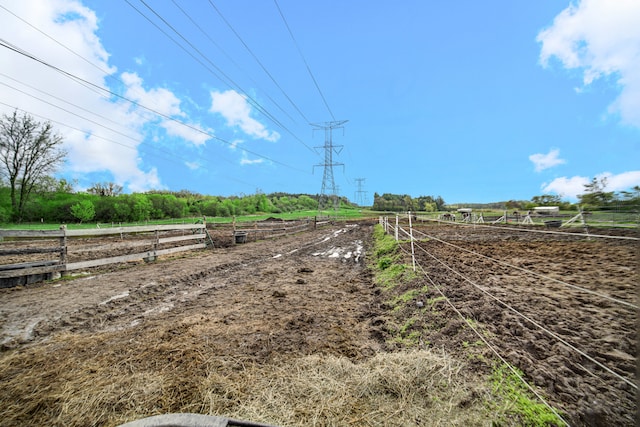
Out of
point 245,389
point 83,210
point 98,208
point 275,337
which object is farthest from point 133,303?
point 98,208

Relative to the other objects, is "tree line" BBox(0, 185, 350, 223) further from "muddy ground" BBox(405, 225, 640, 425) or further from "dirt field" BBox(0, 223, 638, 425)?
"muddy ground" BBox(405, 225, 640, 425)

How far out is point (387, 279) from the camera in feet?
18.5

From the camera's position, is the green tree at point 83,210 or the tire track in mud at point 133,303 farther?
the green tree at point 83,210

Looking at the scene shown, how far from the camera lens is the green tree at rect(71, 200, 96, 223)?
29.4 meters

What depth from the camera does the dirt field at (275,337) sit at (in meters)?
1.93

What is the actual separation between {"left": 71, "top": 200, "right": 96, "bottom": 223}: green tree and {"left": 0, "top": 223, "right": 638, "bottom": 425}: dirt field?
106ft

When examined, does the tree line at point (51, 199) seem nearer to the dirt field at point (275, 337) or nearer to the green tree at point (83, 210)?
the green tree at point (83, 210)

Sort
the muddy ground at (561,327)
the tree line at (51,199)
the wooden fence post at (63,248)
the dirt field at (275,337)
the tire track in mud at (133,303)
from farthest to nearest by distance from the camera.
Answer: the tree line at (51,199), the wooden fence post at (63,248), the tire track in mud at (133,303), the dirt field at (275,337), the muddy ground at (561,327)

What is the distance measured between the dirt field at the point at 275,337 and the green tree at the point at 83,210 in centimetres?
3231

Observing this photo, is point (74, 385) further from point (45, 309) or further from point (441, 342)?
point (441, 342)

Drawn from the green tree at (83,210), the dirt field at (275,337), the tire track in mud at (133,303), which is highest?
the green tree at (83,210)

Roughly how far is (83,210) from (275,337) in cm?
3838

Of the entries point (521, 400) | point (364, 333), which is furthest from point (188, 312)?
point (521, 400)

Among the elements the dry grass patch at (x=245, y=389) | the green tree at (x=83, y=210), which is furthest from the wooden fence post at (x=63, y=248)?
the green tree at (x=83, y=210)
